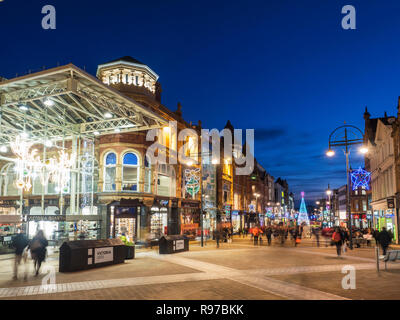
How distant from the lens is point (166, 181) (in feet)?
111

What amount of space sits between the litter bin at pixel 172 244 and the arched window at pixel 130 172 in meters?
8.10

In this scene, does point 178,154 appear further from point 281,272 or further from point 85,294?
point 85,294

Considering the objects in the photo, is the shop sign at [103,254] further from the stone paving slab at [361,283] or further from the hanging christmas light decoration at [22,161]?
the stone paving slab at [361,283]

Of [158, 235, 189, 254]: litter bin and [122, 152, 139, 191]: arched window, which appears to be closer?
[158, 235, 189, 254]: litter bin

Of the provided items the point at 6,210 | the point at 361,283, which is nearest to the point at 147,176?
the point at 6,210

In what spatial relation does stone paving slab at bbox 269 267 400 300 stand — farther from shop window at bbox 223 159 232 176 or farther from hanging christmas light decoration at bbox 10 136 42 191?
shop window at bbox 223 159 232 176

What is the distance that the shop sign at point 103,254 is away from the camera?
15195 millimetres

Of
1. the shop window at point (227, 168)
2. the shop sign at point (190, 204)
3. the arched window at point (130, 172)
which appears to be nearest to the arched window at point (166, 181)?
the shop sign at point (190, 204)

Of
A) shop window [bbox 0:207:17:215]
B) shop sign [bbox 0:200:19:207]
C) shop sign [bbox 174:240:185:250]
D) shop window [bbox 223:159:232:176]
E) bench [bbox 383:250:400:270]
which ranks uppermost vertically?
shop window [bbox 223:159:232:176]

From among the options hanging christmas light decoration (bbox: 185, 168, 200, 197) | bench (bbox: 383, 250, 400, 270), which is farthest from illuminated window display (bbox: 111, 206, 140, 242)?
bench (bbox: 383, 250, 400, 270)

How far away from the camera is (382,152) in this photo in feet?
125

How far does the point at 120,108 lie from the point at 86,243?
426 inches

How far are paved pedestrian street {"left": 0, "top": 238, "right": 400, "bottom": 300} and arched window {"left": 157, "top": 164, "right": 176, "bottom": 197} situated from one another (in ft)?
52.5

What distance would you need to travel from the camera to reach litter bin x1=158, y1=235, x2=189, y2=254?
21.0 metres
